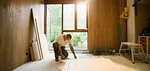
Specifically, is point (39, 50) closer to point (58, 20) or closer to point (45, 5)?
point (58, 20)

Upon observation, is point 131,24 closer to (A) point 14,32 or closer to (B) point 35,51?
(B) point 35,51

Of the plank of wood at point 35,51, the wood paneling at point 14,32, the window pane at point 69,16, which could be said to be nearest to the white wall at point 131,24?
the window pane at point 69,16

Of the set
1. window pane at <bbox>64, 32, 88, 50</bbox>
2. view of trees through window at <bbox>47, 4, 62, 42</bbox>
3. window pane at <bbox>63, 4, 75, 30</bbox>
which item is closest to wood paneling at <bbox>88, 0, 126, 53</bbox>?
window pane at <bbox>64, 32, 88, 50</bbox>

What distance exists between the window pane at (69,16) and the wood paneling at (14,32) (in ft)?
4.96

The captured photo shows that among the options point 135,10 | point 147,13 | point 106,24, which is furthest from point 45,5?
point 147,13

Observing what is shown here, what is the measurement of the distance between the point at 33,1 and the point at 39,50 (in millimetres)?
1546

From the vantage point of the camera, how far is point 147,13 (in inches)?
126

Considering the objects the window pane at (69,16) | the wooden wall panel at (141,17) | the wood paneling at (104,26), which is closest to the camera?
the wooden wall panel at (141,17)

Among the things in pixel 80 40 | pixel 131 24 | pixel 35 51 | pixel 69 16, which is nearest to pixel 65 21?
pixel 69 16

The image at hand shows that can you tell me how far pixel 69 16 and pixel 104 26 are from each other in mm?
1492

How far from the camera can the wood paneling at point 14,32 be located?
181cm

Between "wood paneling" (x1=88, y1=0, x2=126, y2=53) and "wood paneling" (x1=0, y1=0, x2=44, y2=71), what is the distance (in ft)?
7.36

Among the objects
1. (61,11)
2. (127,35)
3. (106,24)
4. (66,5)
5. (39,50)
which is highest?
(66,5)

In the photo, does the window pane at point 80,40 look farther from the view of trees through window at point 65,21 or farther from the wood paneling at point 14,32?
the wood paneling at point 14,32
